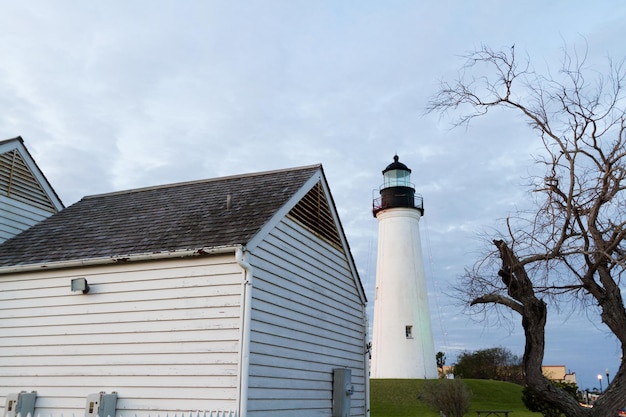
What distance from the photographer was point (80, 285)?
32.6 ft

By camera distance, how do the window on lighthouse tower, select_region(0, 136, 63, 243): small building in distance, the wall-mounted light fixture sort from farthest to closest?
1. the window on lighthouse tower
2. select_region(0, 136, 63, 243): small building in distance
3. the wall-mounted light fixture

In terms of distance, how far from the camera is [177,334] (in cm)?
909

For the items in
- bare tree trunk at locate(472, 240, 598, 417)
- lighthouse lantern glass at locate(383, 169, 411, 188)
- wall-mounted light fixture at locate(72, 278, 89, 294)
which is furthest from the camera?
lighthouse lantern glass at locate(383, 169, 411, 188)

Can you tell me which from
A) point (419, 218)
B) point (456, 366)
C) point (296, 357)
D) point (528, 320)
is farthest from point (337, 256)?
point (456, 366)

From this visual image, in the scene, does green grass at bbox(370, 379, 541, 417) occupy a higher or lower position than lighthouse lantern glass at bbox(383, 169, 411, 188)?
lower

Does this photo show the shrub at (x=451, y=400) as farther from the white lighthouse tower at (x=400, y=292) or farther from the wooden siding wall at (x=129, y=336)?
the wooden siding wall at (x=129, y=336)

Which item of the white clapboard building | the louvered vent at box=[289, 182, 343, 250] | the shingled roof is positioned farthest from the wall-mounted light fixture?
the louvered vent at box=[289, 182, 343, 250]

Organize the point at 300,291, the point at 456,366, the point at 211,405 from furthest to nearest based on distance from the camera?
the point at 456,366
the point at 300,291
the point at 211,405

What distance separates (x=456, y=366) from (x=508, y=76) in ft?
144

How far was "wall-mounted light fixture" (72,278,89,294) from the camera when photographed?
993 centimetres

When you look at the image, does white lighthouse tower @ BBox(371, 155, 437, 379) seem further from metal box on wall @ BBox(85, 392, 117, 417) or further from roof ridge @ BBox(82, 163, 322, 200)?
metal box on wall @ BBox(85, 392, 117, 417)

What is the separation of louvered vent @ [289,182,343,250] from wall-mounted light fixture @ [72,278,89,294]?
395 centimetres

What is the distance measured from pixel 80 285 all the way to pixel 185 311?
223 centimetres

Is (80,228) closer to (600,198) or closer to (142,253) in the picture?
(142,253)
